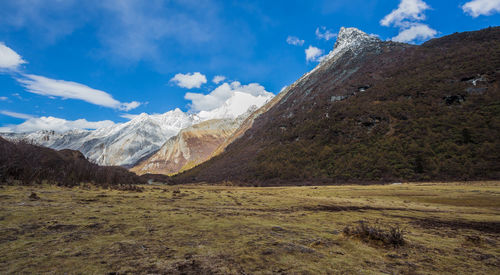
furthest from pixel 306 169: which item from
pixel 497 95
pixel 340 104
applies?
pixel 497 95

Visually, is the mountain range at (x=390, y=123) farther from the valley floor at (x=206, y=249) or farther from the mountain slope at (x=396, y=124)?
the valley floor at (x=206, y=249)

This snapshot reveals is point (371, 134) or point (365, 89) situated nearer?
point (371, 134)

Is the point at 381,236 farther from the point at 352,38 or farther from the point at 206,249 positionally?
the point at 352,38

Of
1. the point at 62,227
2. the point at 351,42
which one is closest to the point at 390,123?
the point at 62,227

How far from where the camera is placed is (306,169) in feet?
136

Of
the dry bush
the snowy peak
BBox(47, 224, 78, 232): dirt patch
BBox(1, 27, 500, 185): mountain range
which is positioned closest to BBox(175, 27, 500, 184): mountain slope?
BBox(1, 27, 500, 185): mountain range

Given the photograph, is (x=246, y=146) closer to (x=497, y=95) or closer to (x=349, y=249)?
(x=497, y=95)

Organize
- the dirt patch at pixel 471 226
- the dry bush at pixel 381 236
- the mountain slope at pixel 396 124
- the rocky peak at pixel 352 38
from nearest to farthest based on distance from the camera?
the dry bush at pixel 381 236 → the dirt patch at pixel 471 226 → the mountain slope at pixel 396 124 → the rocky peak at pixel 352 38

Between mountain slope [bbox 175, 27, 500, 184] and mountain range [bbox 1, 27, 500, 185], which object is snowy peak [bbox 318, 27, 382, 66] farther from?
mountain slope [bbox 175, 27, 500, 184]

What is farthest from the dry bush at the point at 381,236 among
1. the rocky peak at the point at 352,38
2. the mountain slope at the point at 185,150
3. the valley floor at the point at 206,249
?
the mountain slope at the point at 185,150

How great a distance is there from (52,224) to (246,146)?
65723mm

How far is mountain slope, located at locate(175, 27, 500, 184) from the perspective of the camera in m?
28.7

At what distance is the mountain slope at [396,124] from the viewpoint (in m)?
28.7

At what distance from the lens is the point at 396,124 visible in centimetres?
3872
